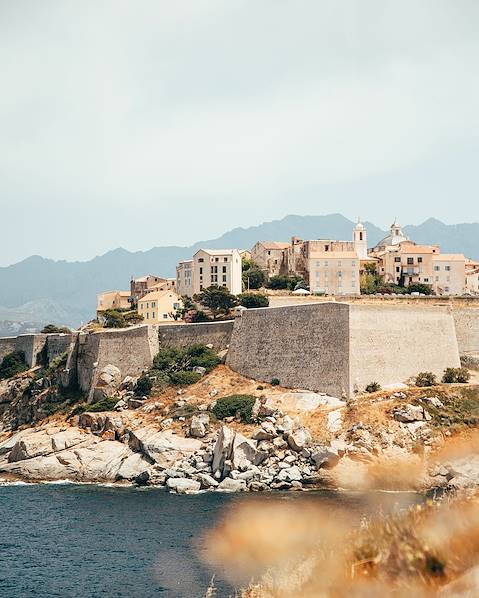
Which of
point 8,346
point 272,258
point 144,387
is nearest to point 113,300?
point 8,346

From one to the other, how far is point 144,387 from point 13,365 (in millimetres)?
24685

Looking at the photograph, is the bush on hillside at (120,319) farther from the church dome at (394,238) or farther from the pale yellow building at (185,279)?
the church dome at (394,238)

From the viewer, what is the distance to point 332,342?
5734 centimetres

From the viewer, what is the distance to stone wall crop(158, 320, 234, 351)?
6694 cm

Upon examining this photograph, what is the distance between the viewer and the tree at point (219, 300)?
7444 centimetres

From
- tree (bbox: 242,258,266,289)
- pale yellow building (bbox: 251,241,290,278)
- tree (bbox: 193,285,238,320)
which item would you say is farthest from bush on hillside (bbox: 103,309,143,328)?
pale yellow building (bbox: 251,241,290,278)

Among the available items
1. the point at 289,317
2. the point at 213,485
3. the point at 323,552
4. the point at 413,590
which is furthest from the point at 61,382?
the point at 413,590

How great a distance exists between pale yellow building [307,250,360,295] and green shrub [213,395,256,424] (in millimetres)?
24844

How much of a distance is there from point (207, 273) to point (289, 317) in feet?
78.3

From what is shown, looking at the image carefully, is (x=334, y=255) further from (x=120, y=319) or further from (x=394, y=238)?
(x=394, y=238)

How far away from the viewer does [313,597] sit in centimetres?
1652

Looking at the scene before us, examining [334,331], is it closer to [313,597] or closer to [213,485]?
[213,485]

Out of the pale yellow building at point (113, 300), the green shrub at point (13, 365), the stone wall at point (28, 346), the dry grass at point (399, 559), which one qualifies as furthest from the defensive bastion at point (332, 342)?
the dry grass at point (399, 559)

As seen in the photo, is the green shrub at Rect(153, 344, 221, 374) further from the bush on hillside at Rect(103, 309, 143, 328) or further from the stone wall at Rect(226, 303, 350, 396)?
the bush on hillside at Rect(103, 309, 143, 328)
